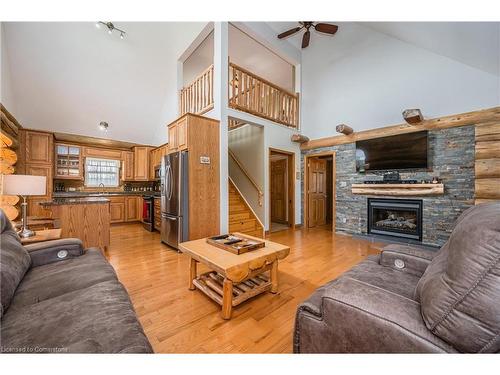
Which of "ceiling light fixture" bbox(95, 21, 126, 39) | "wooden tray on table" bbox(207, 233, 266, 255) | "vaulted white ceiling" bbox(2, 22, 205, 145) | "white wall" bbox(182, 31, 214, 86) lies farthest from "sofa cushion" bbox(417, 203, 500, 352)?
"white wall" bbox(182, 31, 214, 86)

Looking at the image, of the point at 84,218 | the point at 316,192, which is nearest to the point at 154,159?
the point at 84,218

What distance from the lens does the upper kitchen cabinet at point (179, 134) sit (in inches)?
136

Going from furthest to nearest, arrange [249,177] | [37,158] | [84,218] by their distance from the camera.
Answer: [249,177]
[37,158]
[84,218]

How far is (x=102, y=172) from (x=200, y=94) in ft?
13.3

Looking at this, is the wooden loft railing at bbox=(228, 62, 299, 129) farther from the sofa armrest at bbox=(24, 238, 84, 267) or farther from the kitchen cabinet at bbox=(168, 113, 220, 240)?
the sofa armrest at bbox=(24, 238, 84, 267)

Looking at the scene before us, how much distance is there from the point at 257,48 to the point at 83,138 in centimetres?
526

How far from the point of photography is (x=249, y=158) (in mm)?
5277

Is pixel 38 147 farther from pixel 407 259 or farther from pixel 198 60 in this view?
pixel 407 259

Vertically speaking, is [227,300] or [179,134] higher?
[179,134]

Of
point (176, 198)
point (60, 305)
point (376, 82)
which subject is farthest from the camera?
point (376, 82)

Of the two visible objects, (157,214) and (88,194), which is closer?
(157,214)

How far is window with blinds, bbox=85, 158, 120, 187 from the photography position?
6020 millimetres
